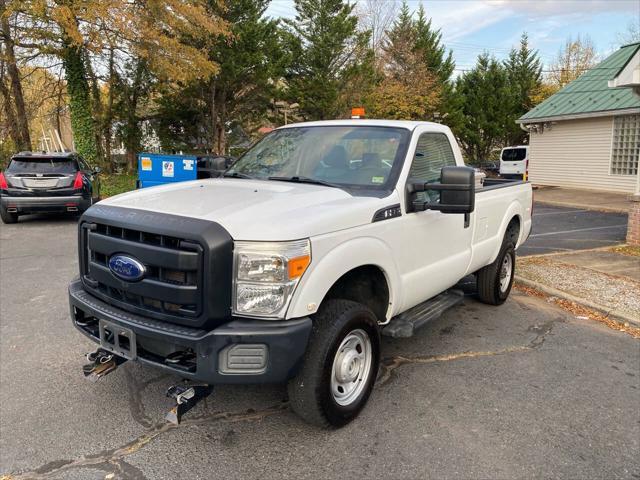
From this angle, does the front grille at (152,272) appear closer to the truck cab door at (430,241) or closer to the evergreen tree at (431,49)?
the truck cab door at (430,241)

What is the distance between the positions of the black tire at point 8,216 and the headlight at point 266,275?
10766 mm

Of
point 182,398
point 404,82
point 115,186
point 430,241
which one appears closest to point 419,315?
point 430,241

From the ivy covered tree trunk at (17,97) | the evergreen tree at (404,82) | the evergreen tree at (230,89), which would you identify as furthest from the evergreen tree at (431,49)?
the ivy covered tree trunk at (17,97)

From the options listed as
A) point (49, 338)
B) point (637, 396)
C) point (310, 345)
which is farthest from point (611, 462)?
point (49, 338)

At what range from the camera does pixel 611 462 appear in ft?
9.98

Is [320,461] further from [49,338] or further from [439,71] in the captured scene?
[439,71]

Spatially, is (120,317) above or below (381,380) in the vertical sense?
above

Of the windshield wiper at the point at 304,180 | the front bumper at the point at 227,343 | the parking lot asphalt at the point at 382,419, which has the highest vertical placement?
the windshield wiper at the point at 304,180

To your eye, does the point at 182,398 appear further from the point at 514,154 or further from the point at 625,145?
the point at 514,154

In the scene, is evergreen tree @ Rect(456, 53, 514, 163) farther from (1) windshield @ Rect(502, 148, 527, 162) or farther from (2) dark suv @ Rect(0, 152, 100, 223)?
(2) dark suv @ Rect(0, 152, 100, 223)

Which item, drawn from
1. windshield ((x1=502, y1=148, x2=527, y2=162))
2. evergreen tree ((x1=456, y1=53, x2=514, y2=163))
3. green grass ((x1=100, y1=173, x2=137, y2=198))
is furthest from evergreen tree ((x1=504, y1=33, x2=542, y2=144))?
green grass ((x1=100, y1=173, x2=137, y2=198))

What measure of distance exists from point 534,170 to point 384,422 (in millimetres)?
22354

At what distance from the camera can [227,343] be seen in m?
2.71

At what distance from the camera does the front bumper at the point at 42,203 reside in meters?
11.0
